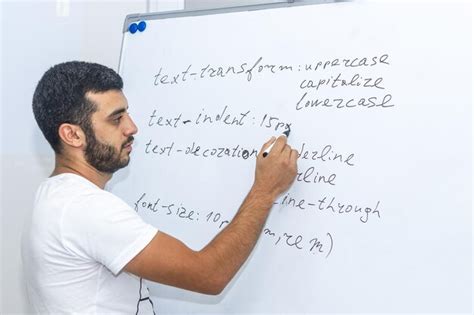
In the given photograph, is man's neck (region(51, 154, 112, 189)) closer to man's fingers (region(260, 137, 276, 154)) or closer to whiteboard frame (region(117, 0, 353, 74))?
man's fingers (region(260, 137, 276, 154))

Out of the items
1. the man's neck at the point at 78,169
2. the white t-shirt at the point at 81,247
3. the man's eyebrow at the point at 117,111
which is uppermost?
→ the man's eyebrow at the point at 117,111

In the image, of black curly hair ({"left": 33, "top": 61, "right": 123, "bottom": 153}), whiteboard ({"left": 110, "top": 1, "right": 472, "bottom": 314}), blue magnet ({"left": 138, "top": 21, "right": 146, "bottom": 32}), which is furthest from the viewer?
blue magnet ({"left": 138, "top": 21, "right": 146, "bottom": 32})

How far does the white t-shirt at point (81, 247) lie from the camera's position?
1064 millimetres

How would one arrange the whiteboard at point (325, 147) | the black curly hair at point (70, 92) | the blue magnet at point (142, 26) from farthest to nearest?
the blue magnet at point (142, 26) → the black curly hair at point (70, 92) → the whiteboard at point (325, 147)

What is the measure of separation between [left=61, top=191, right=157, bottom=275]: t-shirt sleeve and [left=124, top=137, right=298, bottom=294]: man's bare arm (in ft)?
0.07

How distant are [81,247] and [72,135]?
25 cm

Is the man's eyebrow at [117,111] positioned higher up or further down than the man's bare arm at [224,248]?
higher up

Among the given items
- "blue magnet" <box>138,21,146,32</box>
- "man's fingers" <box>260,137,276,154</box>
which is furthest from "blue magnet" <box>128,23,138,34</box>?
"man's fingers" <box>260,137,276,154</box>

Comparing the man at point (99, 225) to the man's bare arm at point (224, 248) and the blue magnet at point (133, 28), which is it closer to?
the man's bare arm at point (224, 248)

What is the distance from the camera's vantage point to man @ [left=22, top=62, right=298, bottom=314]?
1070 mm

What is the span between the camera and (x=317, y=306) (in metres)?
1.16

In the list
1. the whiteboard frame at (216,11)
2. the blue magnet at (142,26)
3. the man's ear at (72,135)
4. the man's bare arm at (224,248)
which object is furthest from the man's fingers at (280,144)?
the blue magnet at (142,26)

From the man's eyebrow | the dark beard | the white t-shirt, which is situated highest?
the man's eyebrow

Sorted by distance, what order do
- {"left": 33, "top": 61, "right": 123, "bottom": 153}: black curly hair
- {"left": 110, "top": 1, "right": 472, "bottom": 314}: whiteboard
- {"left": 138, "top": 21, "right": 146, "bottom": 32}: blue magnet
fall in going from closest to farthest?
{"left": 110, "top": 1, "right": 472, "bottom": 314}: whiteboard → {"left": 33, "top": 61, "right": 123, "bottom": 153}: black curly hair → {"left": 138, "top": 21, "right": 146, "bottom": 32}: blue magnet
